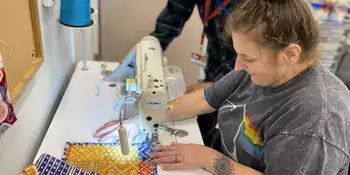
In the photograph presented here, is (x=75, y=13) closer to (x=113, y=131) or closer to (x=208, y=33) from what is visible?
(x=113, y=131)

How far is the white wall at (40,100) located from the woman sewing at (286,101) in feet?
1.48

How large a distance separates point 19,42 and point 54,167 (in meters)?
0.35

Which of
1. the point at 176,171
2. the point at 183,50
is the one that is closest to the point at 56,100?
the point at 176,171

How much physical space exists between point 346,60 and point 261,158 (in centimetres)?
181

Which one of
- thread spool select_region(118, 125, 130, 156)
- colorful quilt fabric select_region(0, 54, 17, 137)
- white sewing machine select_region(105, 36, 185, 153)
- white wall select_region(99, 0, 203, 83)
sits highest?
colorful quilt fabric select_region(0, 54, 17, 137)

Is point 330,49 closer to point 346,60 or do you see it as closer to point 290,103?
point 346,60

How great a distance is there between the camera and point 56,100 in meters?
1.48

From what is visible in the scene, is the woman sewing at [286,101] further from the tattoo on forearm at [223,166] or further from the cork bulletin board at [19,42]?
the cork bulletin board at [19,42]

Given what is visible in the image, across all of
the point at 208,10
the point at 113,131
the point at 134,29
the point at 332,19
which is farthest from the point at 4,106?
the point at 332,19

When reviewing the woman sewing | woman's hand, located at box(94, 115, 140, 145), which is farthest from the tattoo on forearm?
woman's hand, located at box(94, 115, 140, 145)

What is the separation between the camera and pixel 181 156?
46.4 inches

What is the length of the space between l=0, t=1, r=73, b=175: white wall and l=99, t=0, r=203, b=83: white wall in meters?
0.79

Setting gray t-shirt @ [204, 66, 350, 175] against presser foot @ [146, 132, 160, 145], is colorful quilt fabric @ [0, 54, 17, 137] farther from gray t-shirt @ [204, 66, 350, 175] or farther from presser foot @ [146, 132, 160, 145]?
gray t-shirt @ [204, 66, 350, 175]

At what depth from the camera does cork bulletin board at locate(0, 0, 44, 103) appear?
902 millimetres
